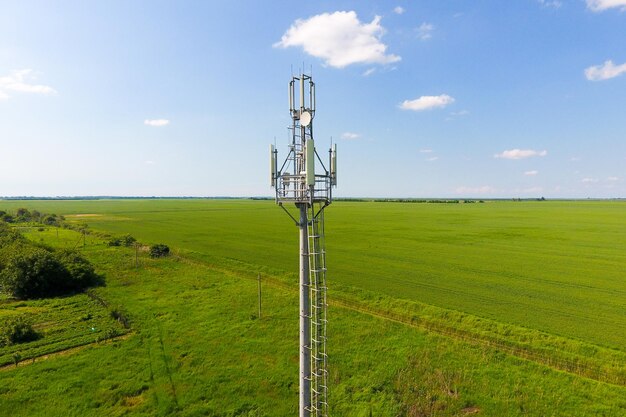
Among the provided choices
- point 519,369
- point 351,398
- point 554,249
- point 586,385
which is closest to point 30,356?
point 351,398

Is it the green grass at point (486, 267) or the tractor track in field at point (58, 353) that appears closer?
the tractor track in field at point (58, 353)

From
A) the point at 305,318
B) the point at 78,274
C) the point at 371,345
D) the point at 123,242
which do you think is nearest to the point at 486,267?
the point at 371,345

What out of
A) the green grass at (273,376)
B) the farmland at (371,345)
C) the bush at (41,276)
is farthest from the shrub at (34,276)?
the green grass at (273,376)

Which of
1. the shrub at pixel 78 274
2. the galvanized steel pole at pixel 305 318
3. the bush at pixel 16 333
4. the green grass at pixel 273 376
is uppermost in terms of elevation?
the galvanized steel pole at pixel 305 318

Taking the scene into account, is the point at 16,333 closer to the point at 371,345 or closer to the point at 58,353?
the point at 58,353

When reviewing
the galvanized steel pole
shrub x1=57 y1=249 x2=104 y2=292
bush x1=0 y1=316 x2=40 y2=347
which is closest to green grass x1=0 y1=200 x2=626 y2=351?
shrub x1=57 y1=249 x2=104 y2=292

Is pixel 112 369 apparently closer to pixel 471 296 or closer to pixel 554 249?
pixel 471 296

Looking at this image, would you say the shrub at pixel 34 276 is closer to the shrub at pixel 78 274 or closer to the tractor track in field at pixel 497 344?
the shrub at pixel 78 274
